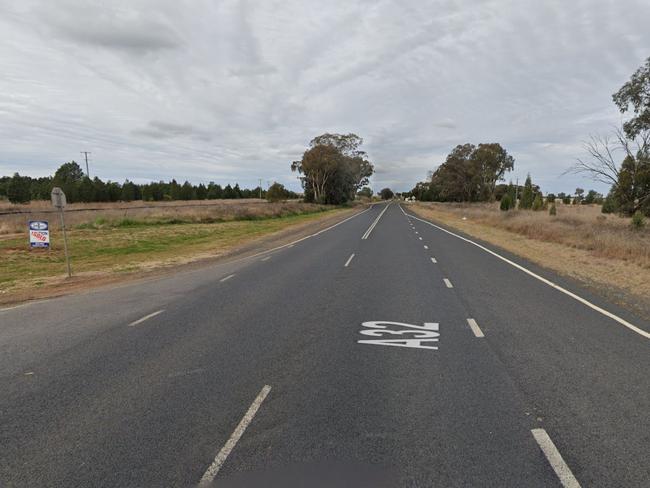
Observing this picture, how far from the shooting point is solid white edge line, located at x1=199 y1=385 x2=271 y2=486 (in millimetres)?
3033

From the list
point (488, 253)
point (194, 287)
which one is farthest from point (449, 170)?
point (194, 287)

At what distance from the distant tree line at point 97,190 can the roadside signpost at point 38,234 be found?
67.6 meters

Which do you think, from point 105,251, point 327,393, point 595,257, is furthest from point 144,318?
point 595,257

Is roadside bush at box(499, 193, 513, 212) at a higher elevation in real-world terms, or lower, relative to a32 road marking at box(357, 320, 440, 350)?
higher

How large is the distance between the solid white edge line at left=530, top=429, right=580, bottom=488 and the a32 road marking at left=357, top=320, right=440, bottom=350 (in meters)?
2.19

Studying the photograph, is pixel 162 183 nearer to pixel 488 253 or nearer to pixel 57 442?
pixel 488 253

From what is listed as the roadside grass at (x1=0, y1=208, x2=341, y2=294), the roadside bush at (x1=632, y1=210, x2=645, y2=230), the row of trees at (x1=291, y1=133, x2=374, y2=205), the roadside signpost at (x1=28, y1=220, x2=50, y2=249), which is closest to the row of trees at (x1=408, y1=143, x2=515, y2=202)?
the row of trees at (x1=291, y1=133, x2=374, y2=205)

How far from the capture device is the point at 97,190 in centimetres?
8600

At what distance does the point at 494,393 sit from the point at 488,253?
13308 millimetres

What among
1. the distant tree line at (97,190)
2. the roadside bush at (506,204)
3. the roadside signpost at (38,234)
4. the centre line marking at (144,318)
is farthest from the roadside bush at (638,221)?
the distant tree line at (97,190)

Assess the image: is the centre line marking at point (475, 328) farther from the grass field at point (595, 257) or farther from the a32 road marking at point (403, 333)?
the grass field at point (595, 257)

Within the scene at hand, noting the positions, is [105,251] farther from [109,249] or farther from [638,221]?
[638,221]

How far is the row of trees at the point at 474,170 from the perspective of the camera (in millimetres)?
77875

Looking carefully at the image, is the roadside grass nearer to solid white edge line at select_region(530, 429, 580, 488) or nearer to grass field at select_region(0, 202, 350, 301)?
grass field at select_region(0, 202, 350, 301)
